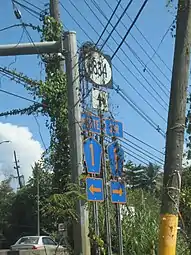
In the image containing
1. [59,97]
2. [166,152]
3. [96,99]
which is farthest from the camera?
[59,97]

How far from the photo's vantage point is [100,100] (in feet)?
37.3

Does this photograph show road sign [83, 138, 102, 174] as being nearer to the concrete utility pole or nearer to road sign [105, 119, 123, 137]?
road sign [105, 119, 123, 137]

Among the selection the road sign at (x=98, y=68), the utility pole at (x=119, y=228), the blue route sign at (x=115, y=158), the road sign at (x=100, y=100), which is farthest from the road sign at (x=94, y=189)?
the road sign at (x=98, y=68)

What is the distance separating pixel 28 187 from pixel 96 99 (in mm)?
45333

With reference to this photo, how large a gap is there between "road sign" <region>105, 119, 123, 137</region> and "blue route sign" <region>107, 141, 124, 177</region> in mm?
215

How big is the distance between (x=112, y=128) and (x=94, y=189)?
138 cm

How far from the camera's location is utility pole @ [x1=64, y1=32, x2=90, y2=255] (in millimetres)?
11297

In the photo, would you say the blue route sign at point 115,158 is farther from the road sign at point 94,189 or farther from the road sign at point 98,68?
the road sign at point 98,68

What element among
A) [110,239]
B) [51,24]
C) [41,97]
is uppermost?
[51,24]

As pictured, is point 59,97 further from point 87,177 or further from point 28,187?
point 28,187

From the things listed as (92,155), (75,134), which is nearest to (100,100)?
(75,134)

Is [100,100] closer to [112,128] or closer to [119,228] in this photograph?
[112,128]

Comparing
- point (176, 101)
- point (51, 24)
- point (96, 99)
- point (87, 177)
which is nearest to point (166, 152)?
point (176, 101)

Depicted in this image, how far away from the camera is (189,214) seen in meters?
9.08
